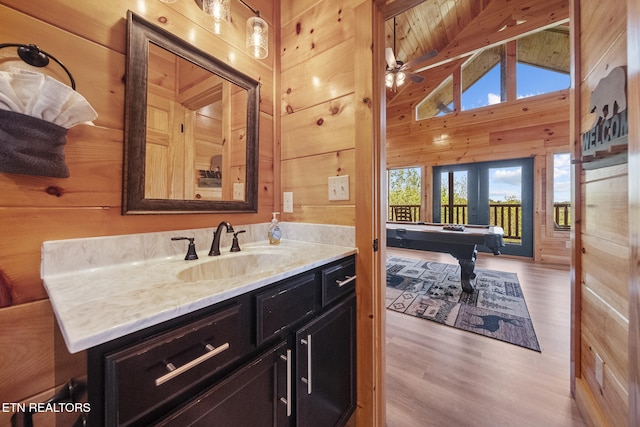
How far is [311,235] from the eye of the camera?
141 centimetres

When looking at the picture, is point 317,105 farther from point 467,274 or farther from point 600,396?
point 467,274

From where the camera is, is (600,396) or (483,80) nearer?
(600,396)

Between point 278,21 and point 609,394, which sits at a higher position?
point 278,21

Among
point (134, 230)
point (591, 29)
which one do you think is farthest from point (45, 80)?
point (591, 29)

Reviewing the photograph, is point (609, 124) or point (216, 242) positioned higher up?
point (609, 124)

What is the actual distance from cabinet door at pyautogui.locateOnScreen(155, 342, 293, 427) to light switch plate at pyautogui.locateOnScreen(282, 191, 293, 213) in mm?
854

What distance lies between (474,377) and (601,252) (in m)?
1.06

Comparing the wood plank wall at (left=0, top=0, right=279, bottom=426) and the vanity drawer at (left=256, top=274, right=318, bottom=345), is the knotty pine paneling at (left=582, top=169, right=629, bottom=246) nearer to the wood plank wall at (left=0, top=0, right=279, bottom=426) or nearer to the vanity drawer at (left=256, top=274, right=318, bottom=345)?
the vanity drawer at (left=256, top=274, right=318, bottom=345)

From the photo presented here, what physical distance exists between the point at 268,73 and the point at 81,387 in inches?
64.5

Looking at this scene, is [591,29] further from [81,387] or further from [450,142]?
[450,142]

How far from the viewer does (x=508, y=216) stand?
15.8 ft

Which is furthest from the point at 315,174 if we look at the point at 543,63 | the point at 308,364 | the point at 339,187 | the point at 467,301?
the point at 543,63

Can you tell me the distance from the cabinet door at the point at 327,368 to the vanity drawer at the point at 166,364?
1.02 feet

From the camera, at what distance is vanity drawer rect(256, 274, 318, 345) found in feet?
2.39
